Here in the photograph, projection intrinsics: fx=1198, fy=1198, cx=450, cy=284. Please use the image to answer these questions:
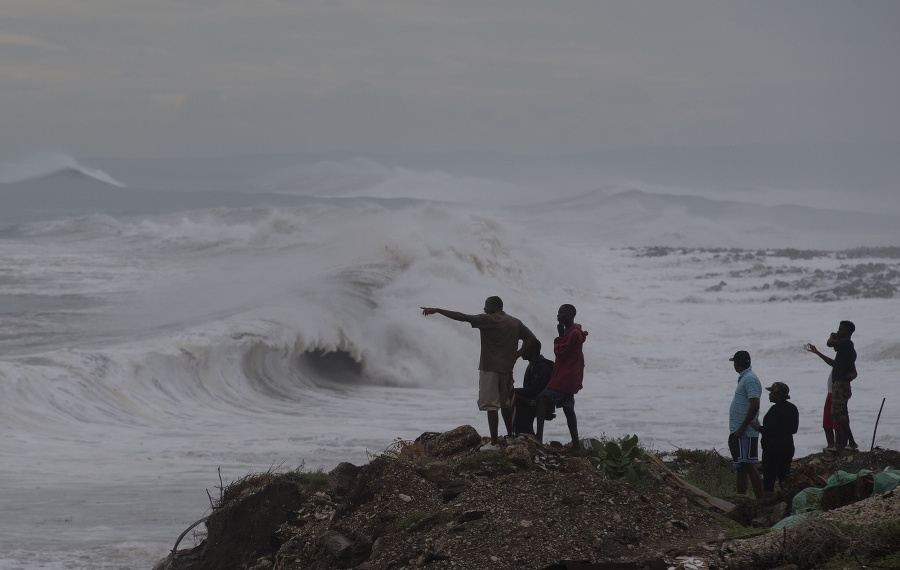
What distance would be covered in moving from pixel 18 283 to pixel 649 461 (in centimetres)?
2788

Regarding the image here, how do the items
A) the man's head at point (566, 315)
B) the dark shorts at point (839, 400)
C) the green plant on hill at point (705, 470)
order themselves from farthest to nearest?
the dark shorts at point (839, 400)
the green plant on hill at point (705, 470)
the man's head at point (566, 315)

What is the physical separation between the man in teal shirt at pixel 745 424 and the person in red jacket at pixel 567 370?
1.19 meters

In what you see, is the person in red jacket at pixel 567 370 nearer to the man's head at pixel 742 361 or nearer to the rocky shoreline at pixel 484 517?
the rocky shoreline at pixel 484 517

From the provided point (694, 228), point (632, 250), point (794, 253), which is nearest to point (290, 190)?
point (694, 228)

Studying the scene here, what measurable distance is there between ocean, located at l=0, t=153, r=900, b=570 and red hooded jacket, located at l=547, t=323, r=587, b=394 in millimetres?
2345

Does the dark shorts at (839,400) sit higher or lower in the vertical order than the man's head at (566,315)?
lower

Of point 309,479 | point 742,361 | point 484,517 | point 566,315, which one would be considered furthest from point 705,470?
point 484,517

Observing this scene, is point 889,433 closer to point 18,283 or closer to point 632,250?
point 18,283

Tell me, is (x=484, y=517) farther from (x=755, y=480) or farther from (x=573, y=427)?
(x=755, y=480)

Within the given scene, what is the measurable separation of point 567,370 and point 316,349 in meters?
14.5

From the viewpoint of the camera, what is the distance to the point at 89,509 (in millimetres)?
11484

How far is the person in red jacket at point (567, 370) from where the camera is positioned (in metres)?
9.39

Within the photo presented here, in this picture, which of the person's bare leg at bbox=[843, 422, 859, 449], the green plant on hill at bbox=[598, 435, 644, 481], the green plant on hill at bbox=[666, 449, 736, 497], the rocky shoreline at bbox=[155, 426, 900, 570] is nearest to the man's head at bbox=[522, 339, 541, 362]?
the rocky shoreline at bbox=[155, 426, 900, 570]

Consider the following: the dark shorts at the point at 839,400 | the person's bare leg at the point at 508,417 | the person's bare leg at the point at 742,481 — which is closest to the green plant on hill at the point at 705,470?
the person's bare leg at the point at 742,481
